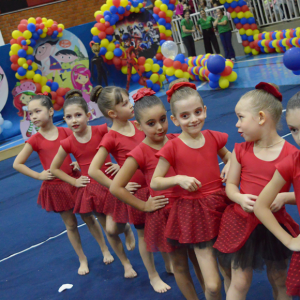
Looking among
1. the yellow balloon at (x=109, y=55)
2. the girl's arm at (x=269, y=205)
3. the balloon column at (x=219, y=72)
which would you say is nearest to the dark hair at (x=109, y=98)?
the girl's arm at (x=269, y=205)

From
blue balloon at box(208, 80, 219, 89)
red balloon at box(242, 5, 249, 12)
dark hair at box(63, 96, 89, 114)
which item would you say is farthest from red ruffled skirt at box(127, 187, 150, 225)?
red balloon at box(242, 5, 249, 12)

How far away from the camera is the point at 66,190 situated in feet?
10.1

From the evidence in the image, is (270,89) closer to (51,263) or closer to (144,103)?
(144,103)

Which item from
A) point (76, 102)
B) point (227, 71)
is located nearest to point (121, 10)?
point (227, 71)

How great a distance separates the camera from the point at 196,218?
199 centimetres

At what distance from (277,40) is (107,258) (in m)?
8.45

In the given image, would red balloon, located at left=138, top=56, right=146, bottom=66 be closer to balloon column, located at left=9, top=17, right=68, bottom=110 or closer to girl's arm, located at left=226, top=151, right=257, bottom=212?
balloon column, located at left=9, top=17, right=68, bottom=110

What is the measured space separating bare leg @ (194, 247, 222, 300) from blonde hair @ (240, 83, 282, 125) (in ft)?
2.35

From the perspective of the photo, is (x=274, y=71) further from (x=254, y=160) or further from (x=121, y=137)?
(x=254, y=160)

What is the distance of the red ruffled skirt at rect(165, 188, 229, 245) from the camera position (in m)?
1.97

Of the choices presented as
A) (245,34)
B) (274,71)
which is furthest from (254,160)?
(245,34)

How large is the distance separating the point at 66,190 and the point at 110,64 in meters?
7.18

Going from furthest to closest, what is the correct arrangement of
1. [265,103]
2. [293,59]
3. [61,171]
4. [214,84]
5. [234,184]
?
[214,84] → [293,59] → [61,171] → [234,184] → [265,103]

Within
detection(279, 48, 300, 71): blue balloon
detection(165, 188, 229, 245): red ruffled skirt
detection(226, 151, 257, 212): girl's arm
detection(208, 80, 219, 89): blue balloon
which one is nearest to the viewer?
detection(226, 151, 257, 212): girl's arm
